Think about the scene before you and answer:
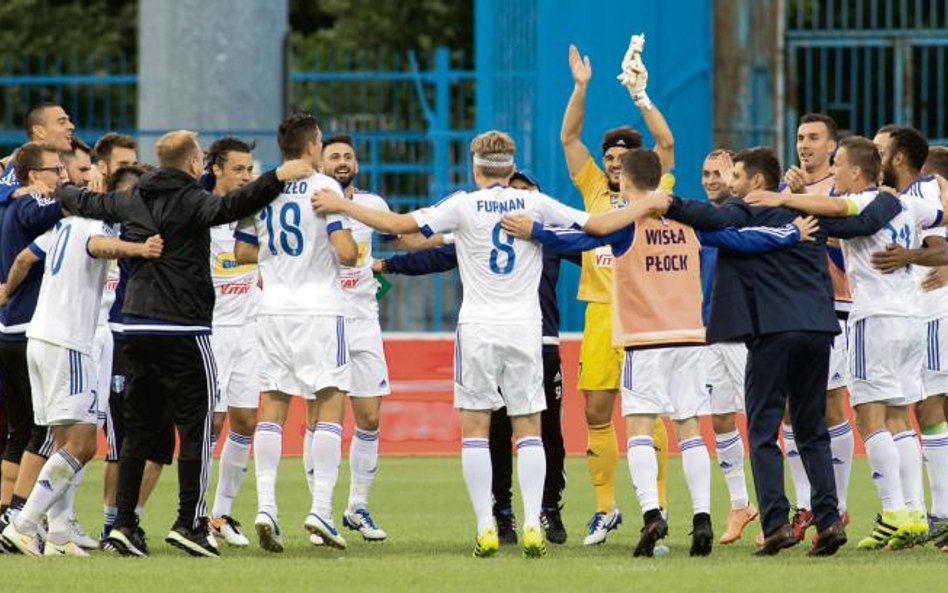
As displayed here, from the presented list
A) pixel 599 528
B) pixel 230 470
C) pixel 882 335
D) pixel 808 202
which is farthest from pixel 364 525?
pixel 808 202

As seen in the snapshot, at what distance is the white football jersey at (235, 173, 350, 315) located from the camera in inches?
458

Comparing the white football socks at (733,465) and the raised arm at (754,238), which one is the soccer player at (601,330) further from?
the raised arm at (754,238)

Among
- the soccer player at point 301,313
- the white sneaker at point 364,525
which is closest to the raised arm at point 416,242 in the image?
the soccer player at point 301,313

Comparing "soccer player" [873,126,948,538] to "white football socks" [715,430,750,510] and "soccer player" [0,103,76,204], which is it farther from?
"soccer player" [0,103,76,204]

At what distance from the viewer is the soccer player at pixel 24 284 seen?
11898 mm

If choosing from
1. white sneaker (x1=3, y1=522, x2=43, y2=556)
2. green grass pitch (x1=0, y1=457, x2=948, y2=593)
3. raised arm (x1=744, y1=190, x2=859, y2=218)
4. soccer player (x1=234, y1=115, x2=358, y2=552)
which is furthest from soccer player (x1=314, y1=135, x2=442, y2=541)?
raised arm (x1=744, y1=190, x2=859, y2=218)

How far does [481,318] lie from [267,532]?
1.61 metres

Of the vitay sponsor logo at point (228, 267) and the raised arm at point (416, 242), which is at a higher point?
the raised arm at point (416, 242)

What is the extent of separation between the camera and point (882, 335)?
473 inches

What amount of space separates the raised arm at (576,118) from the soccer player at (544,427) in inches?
10.8

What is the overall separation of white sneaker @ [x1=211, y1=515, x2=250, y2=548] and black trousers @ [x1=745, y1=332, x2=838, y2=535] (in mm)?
2922

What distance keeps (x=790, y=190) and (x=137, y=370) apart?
3837 mm

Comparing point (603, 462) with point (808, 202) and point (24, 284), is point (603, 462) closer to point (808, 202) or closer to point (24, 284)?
point (808, 202)

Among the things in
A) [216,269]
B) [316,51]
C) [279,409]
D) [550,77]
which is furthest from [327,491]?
[316,51]
